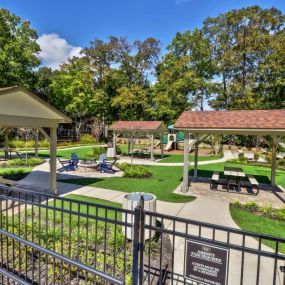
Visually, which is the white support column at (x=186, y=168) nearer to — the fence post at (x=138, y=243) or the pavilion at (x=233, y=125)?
the pavilion at (x=233, y=125)

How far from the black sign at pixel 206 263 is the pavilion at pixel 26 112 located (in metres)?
6.95

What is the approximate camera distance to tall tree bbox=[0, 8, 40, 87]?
2178cm

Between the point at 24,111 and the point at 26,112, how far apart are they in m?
0.08

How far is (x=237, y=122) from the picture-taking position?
33.7 ft

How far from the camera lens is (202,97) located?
1275 inches

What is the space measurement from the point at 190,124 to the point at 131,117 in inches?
1021

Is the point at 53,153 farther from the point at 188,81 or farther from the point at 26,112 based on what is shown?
the point at 188,81

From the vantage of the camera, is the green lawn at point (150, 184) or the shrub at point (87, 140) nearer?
the green lawn at point (150, 184)

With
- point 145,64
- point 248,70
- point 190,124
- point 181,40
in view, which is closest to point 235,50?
point 248,70

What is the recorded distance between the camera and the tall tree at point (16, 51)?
21.8 metres

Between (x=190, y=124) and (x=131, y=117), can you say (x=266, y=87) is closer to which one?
(x=131, y=117)

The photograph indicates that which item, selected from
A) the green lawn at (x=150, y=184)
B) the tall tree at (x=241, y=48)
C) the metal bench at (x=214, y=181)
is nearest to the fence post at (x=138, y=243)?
the green lawn at (x=150, y=184)

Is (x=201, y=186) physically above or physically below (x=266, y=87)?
below

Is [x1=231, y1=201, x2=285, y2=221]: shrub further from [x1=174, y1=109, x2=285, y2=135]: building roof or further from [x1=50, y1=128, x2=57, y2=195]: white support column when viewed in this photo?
[x1=50, y1=128, x2=57, y2=195]: white support column
